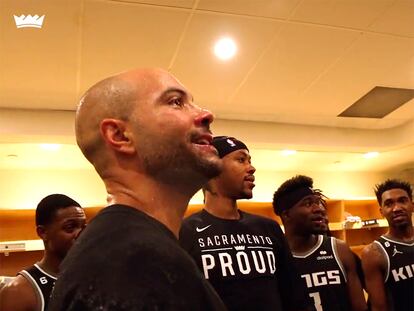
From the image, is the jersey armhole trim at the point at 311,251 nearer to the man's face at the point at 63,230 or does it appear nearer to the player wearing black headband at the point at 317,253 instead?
the player wearing black headband at the point at 317,253

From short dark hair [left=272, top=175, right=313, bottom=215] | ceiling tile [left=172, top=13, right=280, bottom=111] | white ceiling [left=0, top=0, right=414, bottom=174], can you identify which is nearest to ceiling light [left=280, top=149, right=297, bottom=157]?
white ceiling [left=0, top=0, right=414, bottom=174]

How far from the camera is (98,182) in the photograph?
4.91 meters

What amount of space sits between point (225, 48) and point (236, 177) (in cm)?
117

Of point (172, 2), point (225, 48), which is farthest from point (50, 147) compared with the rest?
point (172, 2)

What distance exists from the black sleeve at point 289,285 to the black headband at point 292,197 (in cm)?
80

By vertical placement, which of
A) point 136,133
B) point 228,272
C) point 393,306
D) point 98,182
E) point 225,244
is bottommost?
point 393,306

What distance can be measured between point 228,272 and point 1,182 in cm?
388

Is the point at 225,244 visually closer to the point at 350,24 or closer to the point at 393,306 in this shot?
the point at 393,306

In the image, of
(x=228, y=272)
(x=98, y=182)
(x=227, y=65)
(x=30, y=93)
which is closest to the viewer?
(x=228, y=272)

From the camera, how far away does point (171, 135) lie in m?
0.86

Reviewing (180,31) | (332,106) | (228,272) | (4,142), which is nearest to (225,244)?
(228,272)

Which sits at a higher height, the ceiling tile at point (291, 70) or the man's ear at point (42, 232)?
the ceiling tile at point (291, 70)

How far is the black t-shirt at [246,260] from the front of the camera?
155 cm
